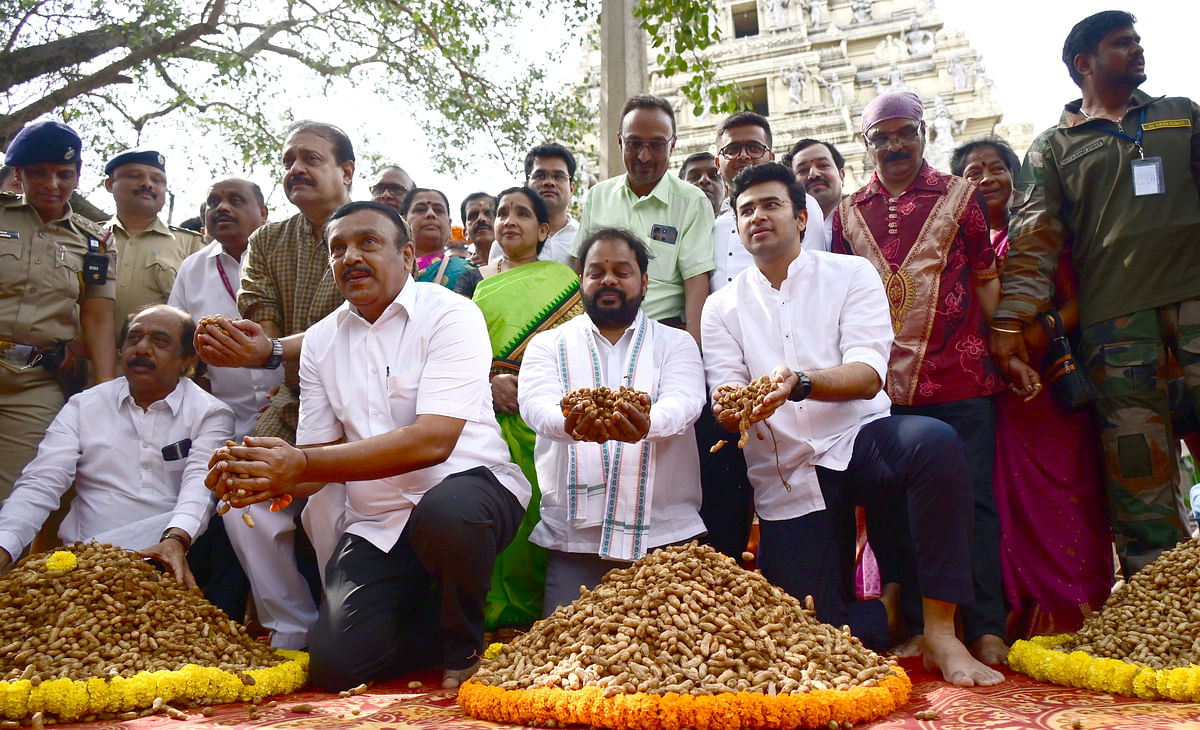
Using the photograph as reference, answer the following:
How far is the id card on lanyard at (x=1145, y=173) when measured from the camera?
368 centimetres

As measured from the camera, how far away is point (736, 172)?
503cm

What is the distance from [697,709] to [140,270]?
4.41 meters

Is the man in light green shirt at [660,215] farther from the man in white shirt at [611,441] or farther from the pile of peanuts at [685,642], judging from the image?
the pile of peanuts at [685,642]

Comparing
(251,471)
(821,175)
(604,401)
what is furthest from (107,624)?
(821,175)

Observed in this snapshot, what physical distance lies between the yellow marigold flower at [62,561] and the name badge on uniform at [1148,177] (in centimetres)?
445

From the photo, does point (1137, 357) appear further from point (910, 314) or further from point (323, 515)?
point (323, 515)

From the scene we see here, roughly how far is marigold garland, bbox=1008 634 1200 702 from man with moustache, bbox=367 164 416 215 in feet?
15.7

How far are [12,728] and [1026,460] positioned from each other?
12.6ft

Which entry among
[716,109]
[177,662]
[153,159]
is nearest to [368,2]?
[716,109]

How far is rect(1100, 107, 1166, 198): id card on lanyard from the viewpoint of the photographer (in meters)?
3.68

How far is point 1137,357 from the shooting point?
11.9 feet

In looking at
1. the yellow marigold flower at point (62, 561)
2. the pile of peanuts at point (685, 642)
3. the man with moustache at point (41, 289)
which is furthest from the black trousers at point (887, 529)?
the man with moustache at point (41, 289)

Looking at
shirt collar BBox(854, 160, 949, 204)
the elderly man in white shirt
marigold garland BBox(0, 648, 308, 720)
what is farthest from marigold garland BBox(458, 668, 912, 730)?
shirt collar BBox(854, 160, 949, 204)

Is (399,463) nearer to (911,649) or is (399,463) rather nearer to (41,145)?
(911,649)
